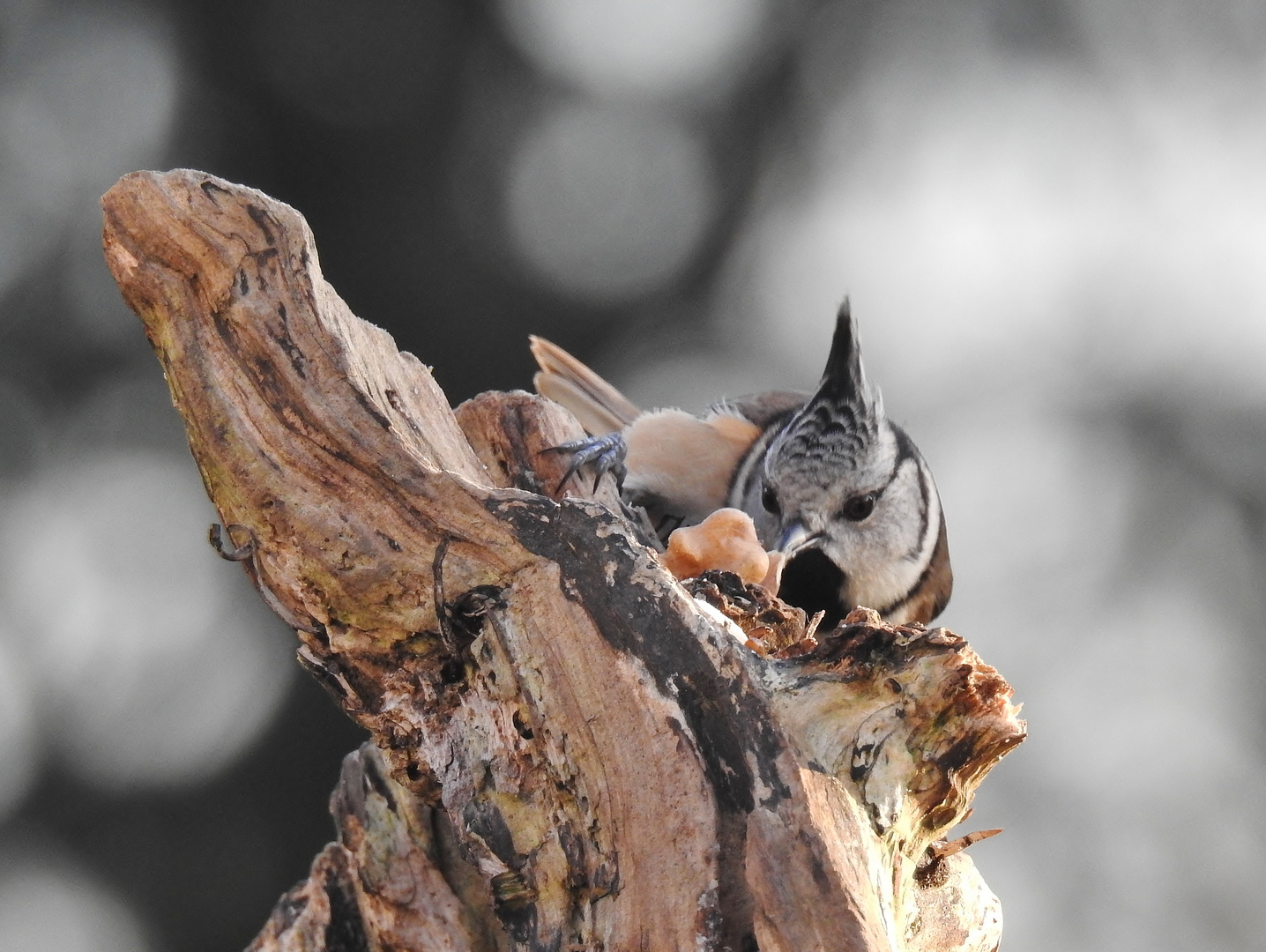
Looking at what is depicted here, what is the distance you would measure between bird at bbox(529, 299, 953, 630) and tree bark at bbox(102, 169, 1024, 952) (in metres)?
0.79

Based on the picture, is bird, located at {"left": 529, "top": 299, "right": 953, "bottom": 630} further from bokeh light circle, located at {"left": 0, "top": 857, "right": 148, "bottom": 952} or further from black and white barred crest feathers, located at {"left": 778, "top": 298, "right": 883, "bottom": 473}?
bokeh light circle, located at {"left": 0, "top": 857, "right": 148, "bottom": 952}

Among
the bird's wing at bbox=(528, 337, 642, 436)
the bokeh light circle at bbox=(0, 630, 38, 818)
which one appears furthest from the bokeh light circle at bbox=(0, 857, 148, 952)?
the bird's wing at bbox=(528, 337, 642, 436)

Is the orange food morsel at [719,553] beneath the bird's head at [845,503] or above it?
beneath

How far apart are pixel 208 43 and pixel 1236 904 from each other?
13.7 ft

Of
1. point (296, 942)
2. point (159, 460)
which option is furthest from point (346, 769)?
point (159, 460)

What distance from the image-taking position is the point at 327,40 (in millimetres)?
2779

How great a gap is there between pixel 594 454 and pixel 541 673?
0.64 meters

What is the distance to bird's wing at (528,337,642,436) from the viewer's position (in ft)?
8.61

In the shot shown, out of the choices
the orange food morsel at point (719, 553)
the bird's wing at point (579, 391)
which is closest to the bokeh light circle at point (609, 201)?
the bird's wing at point (579, 391)

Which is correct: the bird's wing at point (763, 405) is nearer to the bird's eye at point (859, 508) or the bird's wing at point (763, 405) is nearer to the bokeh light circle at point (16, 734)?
the bird's eye at point (859, 508)

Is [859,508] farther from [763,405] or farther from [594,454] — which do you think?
[594,454]

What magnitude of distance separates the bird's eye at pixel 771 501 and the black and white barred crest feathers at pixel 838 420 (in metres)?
0.07

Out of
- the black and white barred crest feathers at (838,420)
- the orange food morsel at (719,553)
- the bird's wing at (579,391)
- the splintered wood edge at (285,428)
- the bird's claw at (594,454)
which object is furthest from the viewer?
the bird's wing at (579,391)

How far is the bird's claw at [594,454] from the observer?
5.12ft
